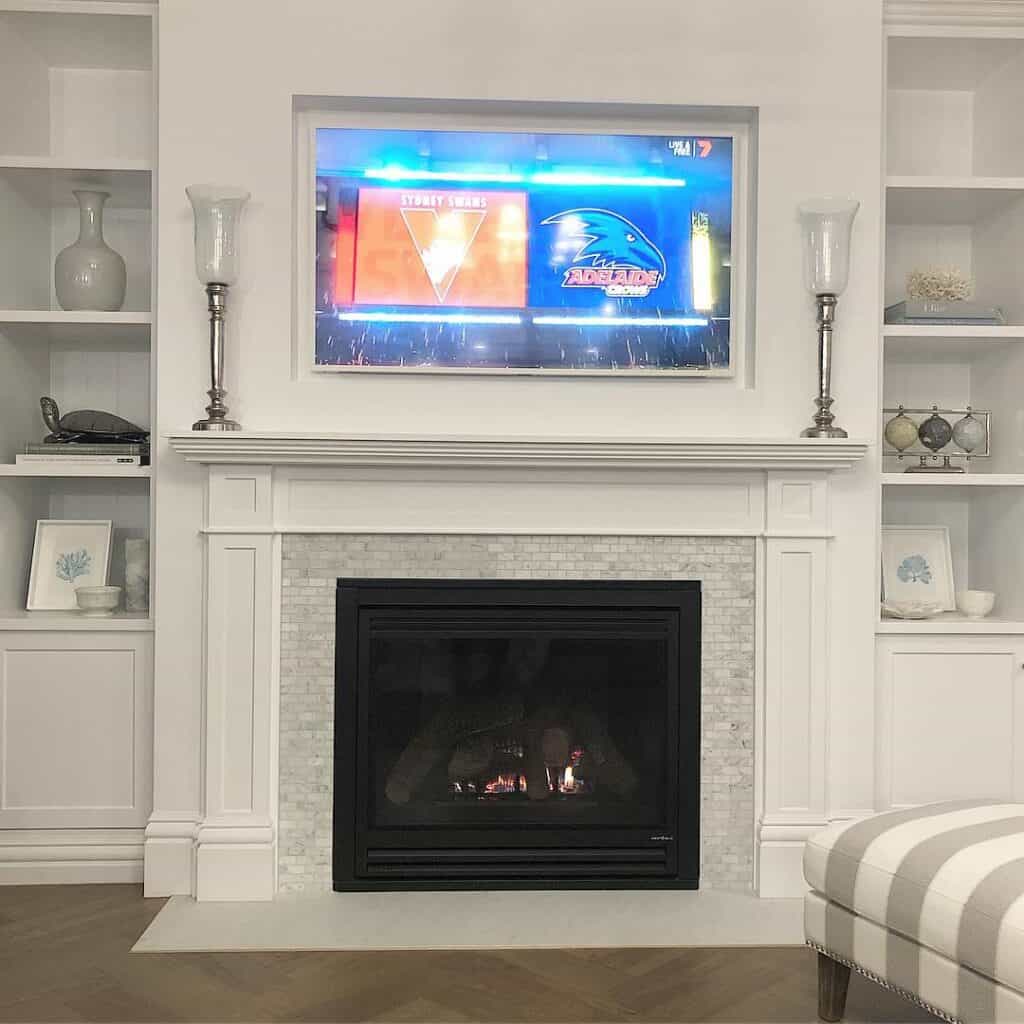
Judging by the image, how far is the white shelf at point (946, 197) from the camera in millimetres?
3238

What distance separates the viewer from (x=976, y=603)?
331 cm

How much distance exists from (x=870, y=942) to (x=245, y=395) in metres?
2.05

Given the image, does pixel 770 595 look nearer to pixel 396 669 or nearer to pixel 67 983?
pixel 396 669

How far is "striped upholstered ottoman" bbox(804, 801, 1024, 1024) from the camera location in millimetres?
1911

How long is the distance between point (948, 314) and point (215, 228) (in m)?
2.12

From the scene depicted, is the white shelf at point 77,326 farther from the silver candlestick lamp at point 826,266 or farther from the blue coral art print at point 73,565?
the silver candlestick lamp at point 826,266

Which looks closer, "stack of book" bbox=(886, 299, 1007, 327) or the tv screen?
the tv screen

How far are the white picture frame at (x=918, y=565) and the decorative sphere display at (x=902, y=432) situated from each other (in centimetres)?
27

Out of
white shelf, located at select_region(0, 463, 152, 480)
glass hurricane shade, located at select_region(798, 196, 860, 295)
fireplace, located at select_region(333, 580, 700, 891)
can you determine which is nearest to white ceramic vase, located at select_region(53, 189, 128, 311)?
white shelf, located at select_region(0, 463, 152, 480)

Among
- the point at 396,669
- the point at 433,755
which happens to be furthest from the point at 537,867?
the point at 396,669

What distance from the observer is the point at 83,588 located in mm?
3238

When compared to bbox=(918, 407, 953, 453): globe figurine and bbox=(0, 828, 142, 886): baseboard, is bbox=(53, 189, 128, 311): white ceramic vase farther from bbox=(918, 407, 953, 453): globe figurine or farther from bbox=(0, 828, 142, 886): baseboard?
bbox=(918, 407, 953, 453): globe figurine

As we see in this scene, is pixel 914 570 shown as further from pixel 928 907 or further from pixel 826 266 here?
pixel 928 907

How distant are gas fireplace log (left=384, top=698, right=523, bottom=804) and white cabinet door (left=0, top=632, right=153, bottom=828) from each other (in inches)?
28.4
